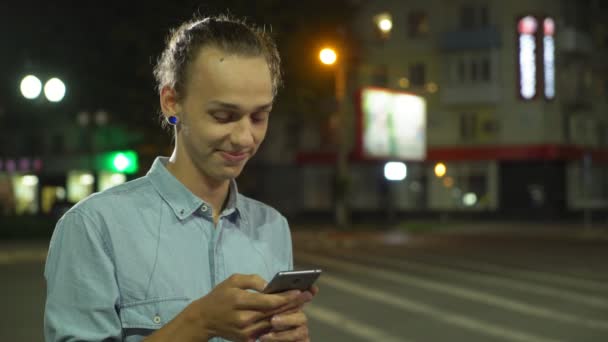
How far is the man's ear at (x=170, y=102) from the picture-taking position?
215cm

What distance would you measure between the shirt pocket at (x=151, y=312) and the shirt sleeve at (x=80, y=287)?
33mm

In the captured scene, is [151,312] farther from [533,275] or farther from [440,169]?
[440,169]

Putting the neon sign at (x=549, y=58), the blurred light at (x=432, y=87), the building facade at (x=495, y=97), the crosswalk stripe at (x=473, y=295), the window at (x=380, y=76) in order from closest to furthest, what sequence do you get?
the crosswalk stripe at (x=473, y=295), the neon sign at (x=549, y=58), the building facade at (x=495, y=97), the blurred light at (x=432, y=87), the window at (x=380, y=76)

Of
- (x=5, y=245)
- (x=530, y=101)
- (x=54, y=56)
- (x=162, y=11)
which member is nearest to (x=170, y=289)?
(x=5, y=245)

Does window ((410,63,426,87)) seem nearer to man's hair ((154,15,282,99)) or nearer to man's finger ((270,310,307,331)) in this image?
man's hair ((154,15,282,99))

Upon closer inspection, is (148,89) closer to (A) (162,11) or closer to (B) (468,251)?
(A) (162,11)

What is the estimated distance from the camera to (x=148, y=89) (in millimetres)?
31750

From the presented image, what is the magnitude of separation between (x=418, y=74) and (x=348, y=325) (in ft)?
114

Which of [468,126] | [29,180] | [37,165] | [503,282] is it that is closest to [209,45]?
[503,282]

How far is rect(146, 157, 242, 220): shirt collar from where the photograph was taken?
2.11m

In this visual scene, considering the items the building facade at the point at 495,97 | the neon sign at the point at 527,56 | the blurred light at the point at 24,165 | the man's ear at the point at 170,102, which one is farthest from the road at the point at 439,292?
the blurred light at the point at 24,165

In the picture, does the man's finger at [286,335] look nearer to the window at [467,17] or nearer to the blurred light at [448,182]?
the blurred light at [448,182]

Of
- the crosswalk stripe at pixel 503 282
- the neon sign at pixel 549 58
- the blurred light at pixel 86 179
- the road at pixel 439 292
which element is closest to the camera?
the road at pixel 439 292

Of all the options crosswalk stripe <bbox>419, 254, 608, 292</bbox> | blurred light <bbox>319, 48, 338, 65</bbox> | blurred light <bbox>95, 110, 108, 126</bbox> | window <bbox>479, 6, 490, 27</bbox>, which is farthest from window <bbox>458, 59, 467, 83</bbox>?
crosswalk stripe <bbox>419, 254, 608, 292</bbox>
